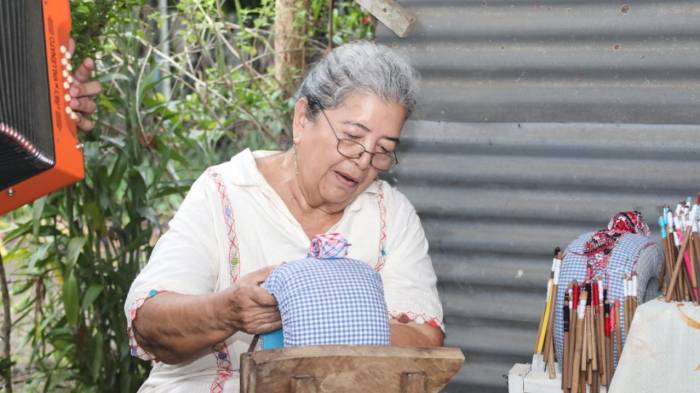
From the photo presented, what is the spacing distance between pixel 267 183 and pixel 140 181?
1.25 metres

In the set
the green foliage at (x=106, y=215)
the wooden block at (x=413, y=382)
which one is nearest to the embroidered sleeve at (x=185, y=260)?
the wooden block at (x=413, y=382)

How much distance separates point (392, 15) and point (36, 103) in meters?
1.43

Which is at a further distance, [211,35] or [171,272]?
[211,35]

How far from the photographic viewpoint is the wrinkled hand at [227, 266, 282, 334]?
2.50m

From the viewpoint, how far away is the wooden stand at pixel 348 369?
2.18 m

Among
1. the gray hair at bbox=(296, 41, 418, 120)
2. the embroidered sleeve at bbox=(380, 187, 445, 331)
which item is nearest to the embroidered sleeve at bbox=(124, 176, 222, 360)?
the gray hair at bbox=(296, 41, 418, 120)

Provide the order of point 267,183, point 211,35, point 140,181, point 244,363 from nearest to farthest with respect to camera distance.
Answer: point 244,363 < point 267,183 < point 140,181 < point 211,35

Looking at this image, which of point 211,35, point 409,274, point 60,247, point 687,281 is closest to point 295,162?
point 409,274

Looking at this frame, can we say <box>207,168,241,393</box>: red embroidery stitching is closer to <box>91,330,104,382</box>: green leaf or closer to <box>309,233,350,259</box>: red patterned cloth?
<box>309,233,350,259</box>: red patterned cloth

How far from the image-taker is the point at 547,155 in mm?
3629

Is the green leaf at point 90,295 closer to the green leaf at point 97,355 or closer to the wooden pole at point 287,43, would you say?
the green leaf at point 97,355

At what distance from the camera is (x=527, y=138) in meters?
3.64

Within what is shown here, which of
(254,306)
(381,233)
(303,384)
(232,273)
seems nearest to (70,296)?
(232,273)

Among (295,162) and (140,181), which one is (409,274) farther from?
(140,181)
